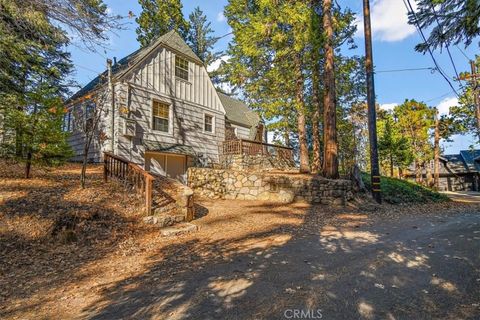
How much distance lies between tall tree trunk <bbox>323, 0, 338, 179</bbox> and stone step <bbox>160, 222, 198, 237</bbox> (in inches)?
245

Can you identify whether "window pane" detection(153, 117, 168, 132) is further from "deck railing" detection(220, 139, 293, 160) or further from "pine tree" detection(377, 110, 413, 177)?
"pine tree" detection(377, 110, 413, 177)

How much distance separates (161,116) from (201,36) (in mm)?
17888

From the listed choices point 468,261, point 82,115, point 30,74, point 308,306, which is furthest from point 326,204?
point 30,74

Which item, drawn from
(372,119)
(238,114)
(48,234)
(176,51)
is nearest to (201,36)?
(238,114)

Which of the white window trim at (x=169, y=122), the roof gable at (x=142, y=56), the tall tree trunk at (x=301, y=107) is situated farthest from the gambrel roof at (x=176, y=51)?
the tall tree trunk at (x=301, y=107)

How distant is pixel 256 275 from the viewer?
3502 millimetres

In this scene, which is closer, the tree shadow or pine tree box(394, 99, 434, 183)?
the tree shadow

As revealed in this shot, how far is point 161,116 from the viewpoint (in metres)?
12.5

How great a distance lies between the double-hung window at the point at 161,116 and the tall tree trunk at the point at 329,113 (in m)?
7.47

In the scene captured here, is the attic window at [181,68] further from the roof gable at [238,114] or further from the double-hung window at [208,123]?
the roof gable at [238,114]

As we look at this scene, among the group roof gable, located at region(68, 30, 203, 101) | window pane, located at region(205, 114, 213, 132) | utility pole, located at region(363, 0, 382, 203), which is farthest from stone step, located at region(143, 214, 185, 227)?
window pane, located at region(205, 114, 213, 132)

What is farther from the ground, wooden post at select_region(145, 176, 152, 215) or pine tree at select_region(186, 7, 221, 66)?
Answer: pine tree at select_region(186, 7, 221, 66)

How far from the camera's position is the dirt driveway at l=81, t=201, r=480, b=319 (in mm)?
2623

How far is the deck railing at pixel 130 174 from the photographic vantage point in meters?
6.43
